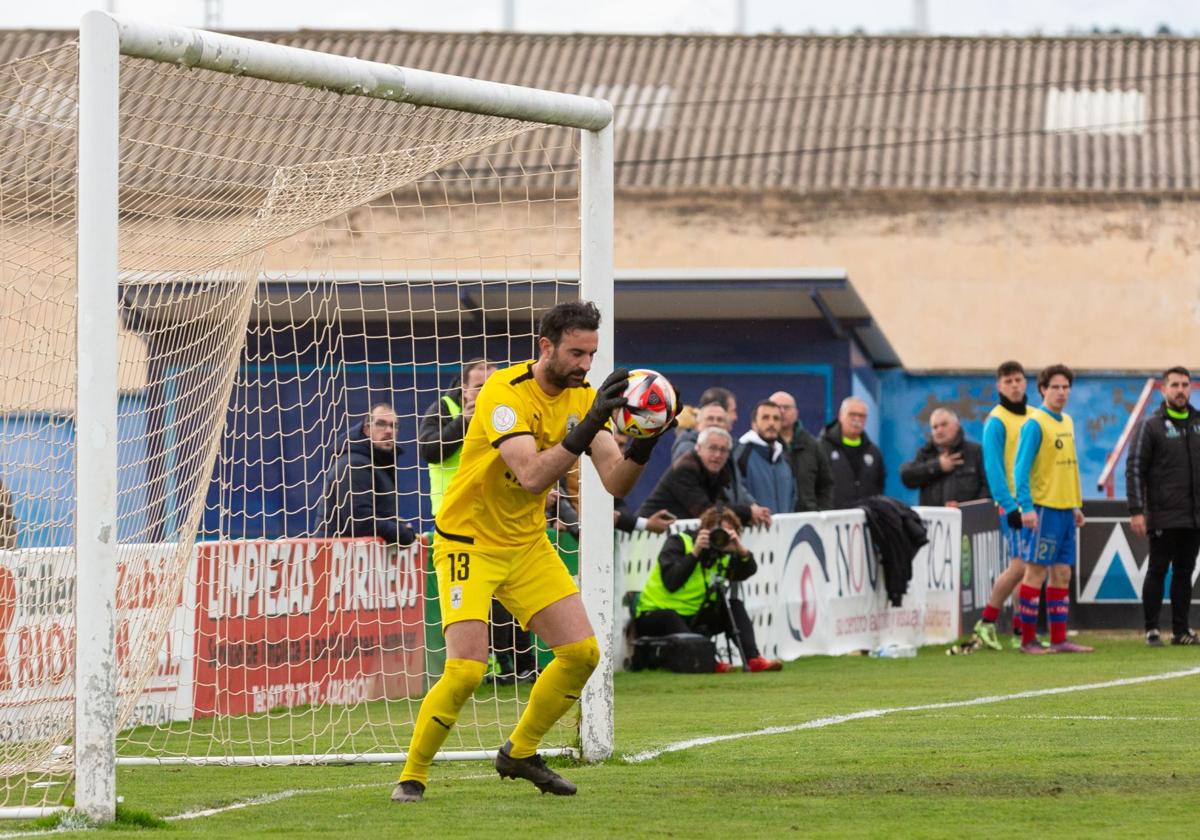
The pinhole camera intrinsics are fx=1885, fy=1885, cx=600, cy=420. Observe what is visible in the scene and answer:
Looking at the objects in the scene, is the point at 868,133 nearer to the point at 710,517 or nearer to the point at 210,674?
the point at 710,517

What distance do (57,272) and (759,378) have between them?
647 inches

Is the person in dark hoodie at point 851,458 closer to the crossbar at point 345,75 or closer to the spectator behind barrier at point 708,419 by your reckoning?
the spectator behind barrier at point 708,419

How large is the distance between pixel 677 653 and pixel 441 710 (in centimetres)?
651

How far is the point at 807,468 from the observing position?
51.0ft

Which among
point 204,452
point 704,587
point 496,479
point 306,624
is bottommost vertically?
point 306,624

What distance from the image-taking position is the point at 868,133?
3603cm

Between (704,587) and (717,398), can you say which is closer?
(704,587)

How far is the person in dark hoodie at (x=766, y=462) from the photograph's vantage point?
15.0 metres

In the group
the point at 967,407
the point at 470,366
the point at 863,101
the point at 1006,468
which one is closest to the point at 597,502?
the point at 470,366

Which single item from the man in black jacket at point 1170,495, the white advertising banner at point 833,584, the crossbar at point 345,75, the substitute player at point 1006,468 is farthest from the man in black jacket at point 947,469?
the crossbar at point 345,75

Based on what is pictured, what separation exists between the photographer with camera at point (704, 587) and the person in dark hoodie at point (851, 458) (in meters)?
3.27

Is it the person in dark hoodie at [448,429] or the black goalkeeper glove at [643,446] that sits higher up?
the person in dark hoodie at [448,429]

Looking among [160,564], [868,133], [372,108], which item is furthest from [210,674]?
[868,133]

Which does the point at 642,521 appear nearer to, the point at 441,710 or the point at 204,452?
the point at 204,452
